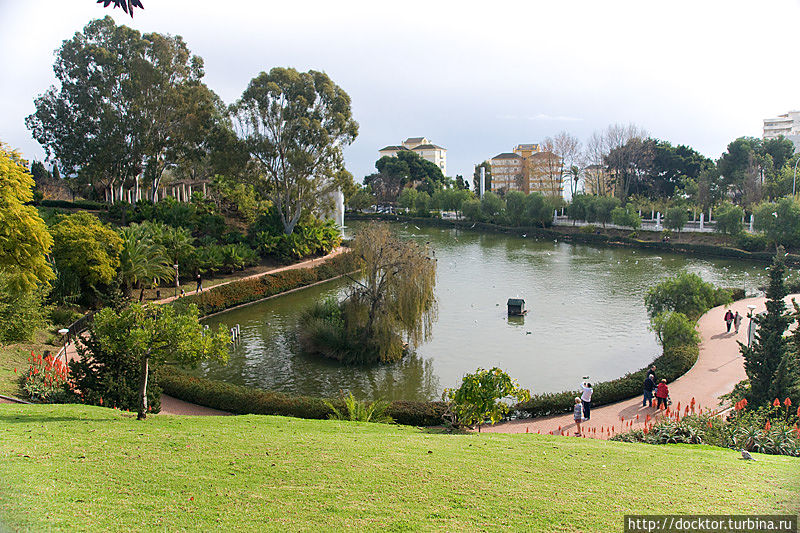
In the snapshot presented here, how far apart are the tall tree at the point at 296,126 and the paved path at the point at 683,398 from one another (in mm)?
26152

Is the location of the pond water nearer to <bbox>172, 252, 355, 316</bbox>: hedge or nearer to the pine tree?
<bbox>172, 252, 355, 316</bbox>: hedge

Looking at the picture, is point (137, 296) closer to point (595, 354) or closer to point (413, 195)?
point (595, 354)

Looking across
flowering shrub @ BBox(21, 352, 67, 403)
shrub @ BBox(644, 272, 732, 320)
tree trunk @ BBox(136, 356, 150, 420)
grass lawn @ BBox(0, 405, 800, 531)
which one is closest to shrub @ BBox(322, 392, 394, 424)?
grass lawn @ BBox(0, 405, 800, 531)

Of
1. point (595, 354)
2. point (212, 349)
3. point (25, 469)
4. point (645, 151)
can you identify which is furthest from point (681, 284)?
point (645, 151)

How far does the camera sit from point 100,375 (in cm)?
1331

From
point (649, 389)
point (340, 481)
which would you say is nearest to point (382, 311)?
point (649, 389)

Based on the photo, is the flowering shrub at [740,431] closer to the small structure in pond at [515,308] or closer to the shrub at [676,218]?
the small structure in pond at [515,308]

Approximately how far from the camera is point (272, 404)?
591 inches

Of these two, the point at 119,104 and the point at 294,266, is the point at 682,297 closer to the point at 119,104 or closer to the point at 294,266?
the point at 294,266

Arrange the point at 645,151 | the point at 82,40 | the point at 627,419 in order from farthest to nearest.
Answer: the point at 645,151 → the point at 82,40 → the point at 627,419

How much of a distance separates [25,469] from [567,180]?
8316 centimetres

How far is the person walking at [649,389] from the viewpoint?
52.2 feet

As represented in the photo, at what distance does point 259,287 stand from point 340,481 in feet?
79.8

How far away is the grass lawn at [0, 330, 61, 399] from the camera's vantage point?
14.3 meters
